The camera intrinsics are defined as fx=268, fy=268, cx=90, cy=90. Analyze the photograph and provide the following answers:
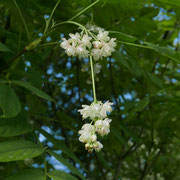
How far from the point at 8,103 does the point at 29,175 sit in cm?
32

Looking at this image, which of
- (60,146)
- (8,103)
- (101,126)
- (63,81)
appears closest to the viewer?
(101,126)

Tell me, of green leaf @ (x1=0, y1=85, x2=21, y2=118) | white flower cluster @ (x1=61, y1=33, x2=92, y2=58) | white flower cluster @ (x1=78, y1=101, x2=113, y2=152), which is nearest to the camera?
white flower cluster @ (x1=78, y1=101, x2=113, y2=152)

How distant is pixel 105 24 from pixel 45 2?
1.74ft

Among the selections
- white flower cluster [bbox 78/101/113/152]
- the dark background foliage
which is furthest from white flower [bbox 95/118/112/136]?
the dark background foliage

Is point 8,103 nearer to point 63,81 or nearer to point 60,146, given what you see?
point 60,146

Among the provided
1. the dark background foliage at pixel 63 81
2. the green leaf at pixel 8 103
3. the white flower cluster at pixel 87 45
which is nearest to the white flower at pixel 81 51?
the white flower cluster at pixel 87 45

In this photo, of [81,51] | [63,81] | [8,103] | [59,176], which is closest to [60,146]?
[59,176]

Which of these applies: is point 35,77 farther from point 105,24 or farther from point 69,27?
point 105,24

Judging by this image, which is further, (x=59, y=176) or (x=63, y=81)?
(x=63, y=81)

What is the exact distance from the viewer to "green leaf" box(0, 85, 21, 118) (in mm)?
1117

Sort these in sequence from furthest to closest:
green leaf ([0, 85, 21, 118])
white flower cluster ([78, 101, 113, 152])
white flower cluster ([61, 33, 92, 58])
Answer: white flower cluster ([61, 33, 92, 58]), green leaf ([0, 85, 21, 118]), white flower cluster ([78, 101, 113, 152])

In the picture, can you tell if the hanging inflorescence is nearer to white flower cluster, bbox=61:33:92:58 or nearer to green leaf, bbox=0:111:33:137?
white flower cluster, bbox=61:33:92:58

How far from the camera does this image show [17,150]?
1070 mm

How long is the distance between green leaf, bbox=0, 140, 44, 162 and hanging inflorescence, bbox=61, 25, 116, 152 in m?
0.21
